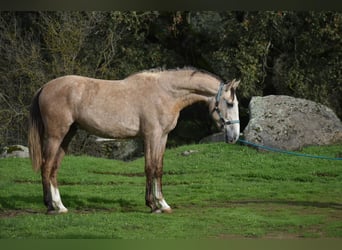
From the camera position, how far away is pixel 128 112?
9.05 metres

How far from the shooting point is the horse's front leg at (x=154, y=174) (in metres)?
8.96

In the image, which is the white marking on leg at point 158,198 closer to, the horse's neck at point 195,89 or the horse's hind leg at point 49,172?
the horse's neck at point 195,89

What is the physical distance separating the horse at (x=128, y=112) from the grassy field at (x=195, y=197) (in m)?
0.65

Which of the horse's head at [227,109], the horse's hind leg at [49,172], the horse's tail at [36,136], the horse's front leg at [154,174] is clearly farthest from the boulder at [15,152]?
the horse's head at [227,109]

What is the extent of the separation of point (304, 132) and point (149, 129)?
6.34 m

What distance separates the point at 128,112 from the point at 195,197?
7.15 feet

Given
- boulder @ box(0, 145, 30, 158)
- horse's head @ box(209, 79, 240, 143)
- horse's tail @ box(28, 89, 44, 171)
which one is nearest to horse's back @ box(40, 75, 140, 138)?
horse's tail @ box(28, 89, 44, 171)

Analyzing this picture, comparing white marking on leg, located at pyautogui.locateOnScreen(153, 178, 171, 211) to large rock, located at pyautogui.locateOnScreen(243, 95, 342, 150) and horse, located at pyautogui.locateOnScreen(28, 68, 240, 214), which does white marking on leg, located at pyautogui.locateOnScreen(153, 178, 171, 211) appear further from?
large rock, located at pyautogui.locateOnScreen(243, 95, 342, 150)

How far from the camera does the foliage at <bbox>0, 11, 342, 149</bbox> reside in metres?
16.9

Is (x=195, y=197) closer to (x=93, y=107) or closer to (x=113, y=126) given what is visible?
(x=113, y=126)

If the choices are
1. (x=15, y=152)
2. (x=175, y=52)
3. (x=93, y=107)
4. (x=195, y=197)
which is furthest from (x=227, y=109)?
(x=175, y=52)

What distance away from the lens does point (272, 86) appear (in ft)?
62.1

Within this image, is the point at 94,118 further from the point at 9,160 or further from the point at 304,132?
the point at 304,132

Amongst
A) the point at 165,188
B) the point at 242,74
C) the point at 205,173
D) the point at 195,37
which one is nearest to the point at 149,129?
the point at 165,188
